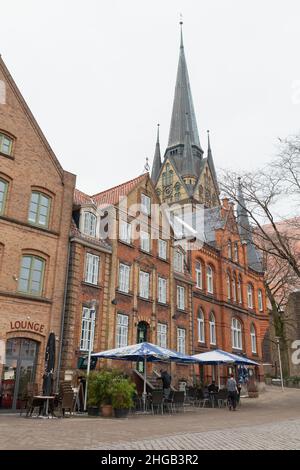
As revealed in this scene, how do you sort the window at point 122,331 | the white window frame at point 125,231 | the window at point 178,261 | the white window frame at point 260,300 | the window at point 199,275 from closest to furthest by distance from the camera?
1. the window at point 122,331
2. the white window frame at point 125,231
3. the window at point 178,261
4. the window at point 199,275
5. the white window frame at point 260,300

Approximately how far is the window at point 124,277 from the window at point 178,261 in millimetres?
6065

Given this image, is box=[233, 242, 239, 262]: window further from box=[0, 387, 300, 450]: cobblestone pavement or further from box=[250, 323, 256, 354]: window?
box=[0, 387, 300, 450]: cobblestone pavement

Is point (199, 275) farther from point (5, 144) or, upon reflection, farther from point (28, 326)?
point (5, 144)

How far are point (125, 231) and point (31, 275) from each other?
7.12 metres

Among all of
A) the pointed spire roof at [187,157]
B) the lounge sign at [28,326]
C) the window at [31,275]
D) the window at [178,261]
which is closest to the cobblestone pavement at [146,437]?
the lounge sign at [28,326]

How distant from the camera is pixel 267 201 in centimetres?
2459

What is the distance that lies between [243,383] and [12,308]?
77.0ft

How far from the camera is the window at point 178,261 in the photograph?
30.4 m

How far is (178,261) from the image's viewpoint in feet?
101

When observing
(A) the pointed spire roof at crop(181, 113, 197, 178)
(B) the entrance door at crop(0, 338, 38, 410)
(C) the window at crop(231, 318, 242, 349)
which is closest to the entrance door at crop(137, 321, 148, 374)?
(B) the entrance door at crop(0, 338, 38, 410)

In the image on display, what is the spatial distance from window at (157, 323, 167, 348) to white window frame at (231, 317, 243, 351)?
1181 centimetres

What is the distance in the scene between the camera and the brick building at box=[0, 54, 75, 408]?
18.5m

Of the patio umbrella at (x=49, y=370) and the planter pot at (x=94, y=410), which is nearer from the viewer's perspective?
the patio umbrella at (x=49, y=370)

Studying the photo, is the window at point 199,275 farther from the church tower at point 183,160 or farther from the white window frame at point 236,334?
the church tower at point 183,160
